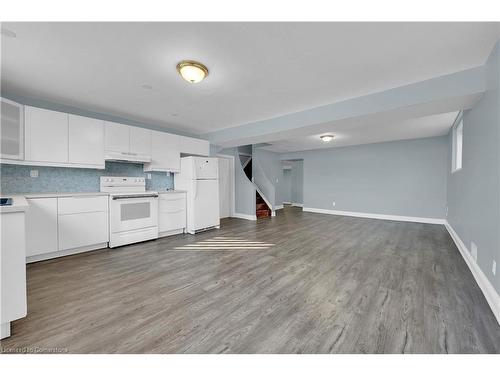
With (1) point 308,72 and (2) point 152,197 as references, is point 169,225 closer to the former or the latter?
(2) point 152,197

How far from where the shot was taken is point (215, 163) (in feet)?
16.8

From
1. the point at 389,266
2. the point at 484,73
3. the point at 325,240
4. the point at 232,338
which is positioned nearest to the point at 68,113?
the point at 232,338

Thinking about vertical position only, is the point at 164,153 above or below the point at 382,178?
above

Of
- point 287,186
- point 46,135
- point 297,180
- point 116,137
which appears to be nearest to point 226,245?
point 116,137

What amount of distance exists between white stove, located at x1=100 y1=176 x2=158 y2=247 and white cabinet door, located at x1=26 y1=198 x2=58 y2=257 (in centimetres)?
71

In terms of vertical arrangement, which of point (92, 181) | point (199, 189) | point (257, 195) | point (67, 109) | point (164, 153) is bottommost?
point (257, 195)

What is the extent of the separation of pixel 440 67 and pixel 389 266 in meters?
2.47

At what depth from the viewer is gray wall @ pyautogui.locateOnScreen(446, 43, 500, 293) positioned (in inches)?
75.4

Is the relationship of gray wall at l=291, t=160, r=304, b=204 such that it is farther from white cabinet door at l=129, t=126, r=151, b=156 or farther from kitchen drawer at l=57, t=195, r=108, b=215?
kitchen drawer at l=57, t=195, r=108, b=215

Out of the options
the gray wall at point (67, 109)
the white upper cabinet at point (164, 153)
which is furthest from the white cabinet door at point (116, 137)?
the white upper cabinet at point (164, 153)

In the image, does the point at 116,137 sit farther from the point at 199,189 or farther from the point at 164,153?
the point at 199,189

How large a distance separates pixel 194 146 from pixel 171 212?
1652 mm

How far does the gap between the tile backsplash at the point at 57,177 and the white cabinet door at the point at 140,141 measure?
0.41m

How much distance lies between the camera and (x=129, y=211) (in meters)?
3.72
